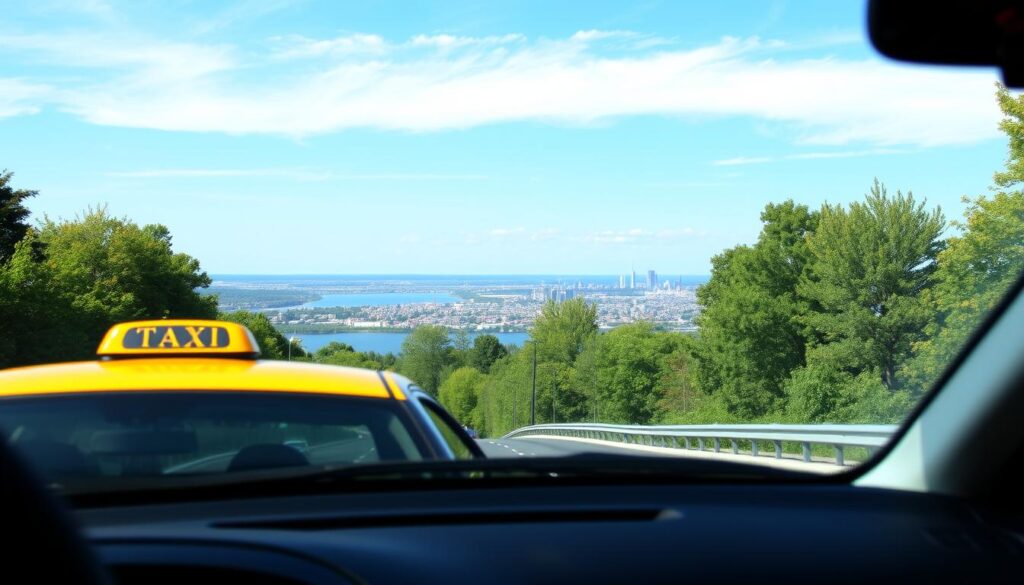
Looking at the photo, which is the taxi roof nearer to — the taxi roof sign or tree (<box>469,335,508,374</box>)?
the taxi roof sign

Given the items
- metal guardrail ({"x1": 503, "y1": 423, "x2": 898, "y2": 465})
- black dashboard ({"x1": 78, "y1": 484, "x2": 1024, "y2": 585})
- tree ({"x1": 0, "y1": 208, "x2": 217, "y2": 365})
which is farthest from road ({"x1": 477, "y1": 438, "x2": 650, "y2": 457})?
tree ({"x1": 0, "y1": 208, "x2": 217, "y2": 365})

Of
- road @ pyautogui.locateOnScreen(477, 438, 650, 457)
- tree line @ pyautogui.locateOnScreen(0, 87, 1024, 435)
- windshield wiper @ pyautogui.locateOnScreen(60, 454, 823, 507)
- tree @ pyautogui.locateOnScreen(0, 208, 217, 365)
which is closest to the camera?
windshield wiper @ pyautogui.locateOnScreen(60, 454, 823, 507)

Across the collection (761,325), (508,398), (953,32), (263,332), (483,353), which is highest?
(953,32)

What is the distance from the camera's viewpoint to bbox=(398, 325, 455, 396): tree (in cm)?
19226

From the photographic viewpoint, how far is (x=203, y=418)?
3.94m

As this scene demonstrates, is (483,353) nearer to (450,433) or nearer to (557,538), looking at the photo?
(450,433)

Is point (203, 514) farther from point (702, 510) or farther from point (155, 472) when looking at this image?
point (155, 472)

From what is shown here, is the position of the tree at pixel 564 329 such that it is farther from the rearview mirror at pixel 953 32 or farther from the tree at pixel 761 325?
the rearview mirror at pixel 953 32

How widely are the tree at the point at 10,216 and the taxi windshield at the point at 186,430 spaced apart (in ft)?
206

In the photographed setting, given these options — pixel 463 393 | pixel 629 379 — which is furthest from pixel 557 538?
pixel 463 393

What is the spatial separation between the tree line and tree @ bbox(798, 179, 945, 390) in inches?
5.4

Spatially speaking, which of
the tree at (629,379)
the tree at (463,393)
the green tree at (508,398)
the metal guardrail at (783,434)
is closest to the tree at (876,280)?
the metal guardrail at (783,434)

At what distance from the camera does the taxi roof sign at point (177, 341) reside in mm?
5027

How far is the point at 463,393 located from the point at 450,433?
160976mm
